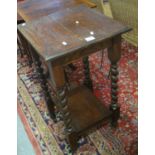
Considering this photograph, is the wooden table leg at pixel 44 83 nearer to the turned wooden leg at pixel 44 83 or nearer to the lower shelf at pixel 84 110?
the turned wooden leg at pixel 44 83

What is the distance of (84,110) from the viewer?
152 centimetres

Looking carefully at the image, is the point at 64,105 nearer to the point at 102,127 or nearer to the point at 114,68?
the point at 114,68

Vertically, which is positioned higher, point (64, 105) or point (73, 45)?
point (73, 45)

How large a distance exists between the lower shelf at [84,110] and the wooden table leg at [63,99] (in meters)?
0.06

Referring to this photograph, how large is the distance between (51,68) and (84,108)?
625 millimetres

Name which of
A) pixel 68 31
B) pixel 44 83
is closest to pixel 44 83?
pixel 44 83

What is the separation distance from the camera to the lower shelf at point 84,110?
141cm

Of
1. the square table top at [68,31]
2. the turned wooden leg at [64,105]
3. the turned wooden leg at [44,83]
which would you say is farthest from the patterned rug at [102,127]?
the square table top at [68,31]

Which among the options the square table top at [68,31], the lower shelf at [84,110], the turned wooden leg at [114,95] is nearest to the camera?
the square table top at [68,31]

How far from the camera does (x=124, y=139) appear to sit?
1452 mm

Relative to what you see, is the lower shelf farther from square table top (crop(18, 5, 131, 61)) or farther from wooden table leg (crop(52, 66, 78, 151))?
square table top (crop(18, 5, 131, 61))

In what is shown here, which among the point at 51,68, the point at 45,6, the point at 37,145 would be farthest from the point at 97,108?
the point at 45,6

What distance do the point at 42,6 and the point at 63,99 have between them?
3.29ft
